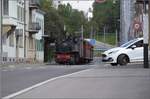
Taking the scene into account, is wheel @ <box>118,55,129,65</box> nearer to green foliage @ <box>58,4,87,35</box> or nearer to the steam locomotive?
the steam locomotive

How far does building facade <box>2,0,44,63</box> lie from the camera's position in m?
69.2

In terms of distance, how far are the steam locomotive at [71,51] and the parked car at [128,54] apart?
21.4 meters

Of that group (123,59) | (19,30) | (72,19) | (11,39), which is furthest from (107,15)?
(123,59)

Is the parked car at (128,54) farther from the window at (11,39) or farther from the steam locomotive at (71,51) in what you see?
the window at (11,39)

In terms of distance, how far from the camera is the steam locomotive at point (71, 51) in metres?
61.8

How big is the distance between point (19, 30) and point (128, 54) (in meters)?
39.4

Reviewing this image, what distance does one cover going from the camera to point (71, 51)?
2454 inches

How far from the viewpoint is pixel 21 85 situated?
2192 cm

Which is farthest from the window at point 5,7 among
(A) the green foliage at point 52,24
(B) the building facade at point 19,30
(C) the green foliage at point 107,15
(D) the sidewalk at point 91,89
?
(C) the green foliage at point 107,15

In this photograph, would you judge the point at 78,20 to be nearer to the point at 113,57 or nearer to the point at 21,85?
the point at 113,57

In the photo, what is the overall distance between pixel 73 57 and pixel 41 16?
3991 centimetres

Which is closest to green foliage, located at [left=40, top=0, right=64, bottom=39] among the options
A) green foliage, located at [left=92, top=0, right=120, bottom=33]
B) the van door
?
green foliage, located at [left=92, top=0, right=120, bottom=33]

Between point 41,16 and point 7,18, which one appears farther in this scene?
point 41,16

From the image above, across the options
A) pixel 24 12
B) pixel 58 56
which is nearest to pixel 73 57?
pixel 58 56
